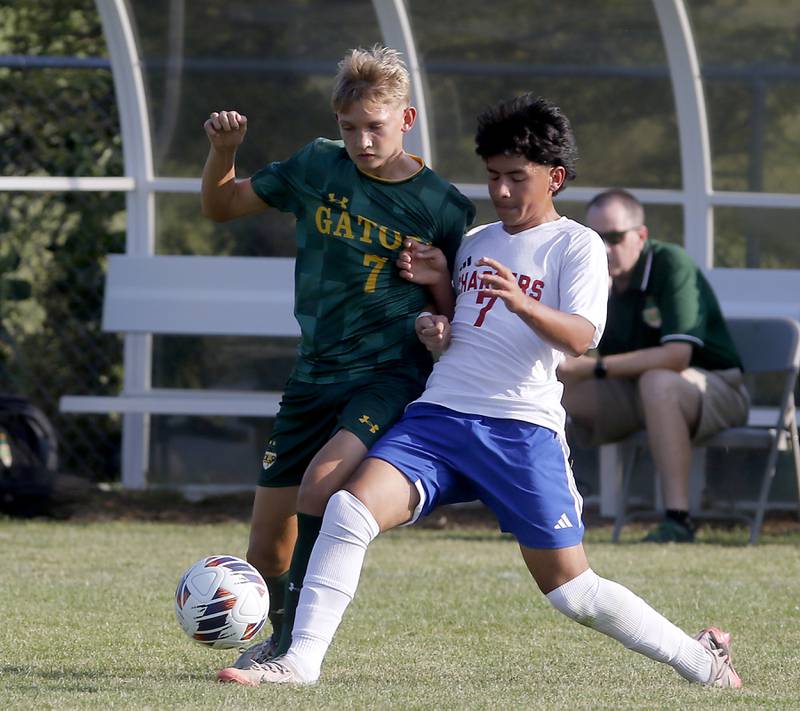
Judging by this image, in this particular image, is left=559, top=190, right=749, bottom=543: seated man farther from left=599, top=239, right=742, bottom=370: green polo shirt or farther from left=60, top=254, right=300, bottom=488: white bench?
left=60, top=254, right=300, bottom=488: white bench

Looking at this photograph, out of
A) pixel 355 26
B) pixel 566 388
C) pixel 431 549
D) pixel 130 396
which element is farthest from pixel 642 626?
pixel 355 26

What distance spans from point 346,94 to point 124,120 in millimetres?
5543

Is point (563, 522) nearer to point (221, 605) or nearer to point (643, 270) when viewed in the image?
point (221, 605)

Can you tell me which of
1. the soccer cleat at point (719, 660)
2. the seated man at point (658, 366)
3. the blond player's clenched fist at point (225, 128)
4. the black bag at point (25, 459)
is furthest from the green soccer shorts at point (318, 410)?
the black bag at point (25, 459)

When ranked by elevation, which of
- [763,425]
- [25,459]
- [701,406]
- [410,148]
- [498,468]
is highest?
[410,148]

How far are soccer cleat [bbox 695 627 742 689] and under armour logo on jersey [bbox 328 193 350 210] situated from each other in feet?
4.83

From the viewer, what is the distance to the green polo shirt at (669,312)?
7484 millimetres

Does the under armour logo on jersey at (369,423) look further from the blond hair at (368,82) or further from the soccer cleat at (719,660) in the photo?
the soccer cleat at (719,660)

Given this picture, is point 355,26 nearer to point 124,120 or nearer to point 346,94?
point 124,120

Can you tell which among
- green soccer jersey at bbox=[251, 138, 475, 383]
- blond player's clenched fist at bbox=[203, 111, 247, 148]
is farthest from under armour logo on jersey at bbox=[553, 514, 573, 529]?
blond player's clenched fist at bbox=[203, 111, 247, 148]

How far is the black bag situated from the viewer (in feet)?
26.3

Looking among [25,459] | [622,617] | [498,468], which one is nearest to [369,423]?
[498,468]

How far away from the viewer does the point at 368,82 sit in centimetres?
403

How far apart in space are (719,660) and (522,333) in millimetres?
985
